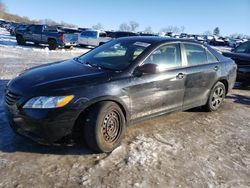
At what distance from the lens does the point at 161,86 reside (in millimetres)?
4652

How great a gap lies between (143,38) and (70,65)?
146 centimetres

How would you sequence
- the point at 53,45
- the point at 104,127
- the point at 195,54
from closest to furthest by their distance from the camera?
the point at 104,127
the point at 195,54
the point at 53,45

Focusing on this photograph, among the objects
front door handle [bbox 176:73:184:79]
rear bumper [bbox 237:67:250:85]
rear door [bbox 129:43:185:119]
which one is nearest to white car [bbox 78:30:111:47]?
rear bumper [bbox 237:67:250:85]

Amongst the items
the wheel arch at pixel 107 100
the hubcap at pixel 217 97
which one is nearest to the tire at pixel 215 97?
the hubcap at pixel 217 97

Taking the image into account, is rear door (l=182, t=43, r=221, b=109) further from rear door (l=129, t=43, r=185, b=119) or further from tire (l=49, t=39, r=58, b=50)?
tire (l=49, t=39, r=58, b=50)

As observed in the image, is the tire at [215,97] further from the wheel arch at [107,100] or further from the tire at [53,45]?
the tire at [53,45]

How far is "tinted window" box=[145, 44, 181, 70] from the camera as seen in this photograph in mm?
4688

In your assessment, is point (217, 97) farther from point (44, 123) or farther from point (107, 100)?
point (44, 123)

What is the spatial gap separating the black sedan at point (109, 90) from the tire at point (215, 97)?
291 millimetres

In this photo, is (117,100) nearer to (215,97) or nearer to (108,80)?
(108,80)

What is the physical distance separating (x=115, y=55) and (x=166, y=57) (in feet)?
2.88

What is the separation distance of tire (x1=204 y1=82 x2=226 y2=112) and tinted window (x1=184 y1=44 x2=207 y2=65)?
73 cm

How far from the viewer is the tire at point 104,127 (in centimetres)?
372

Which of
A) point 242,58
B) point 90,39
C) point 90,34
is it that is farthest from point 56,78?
point 90,34
